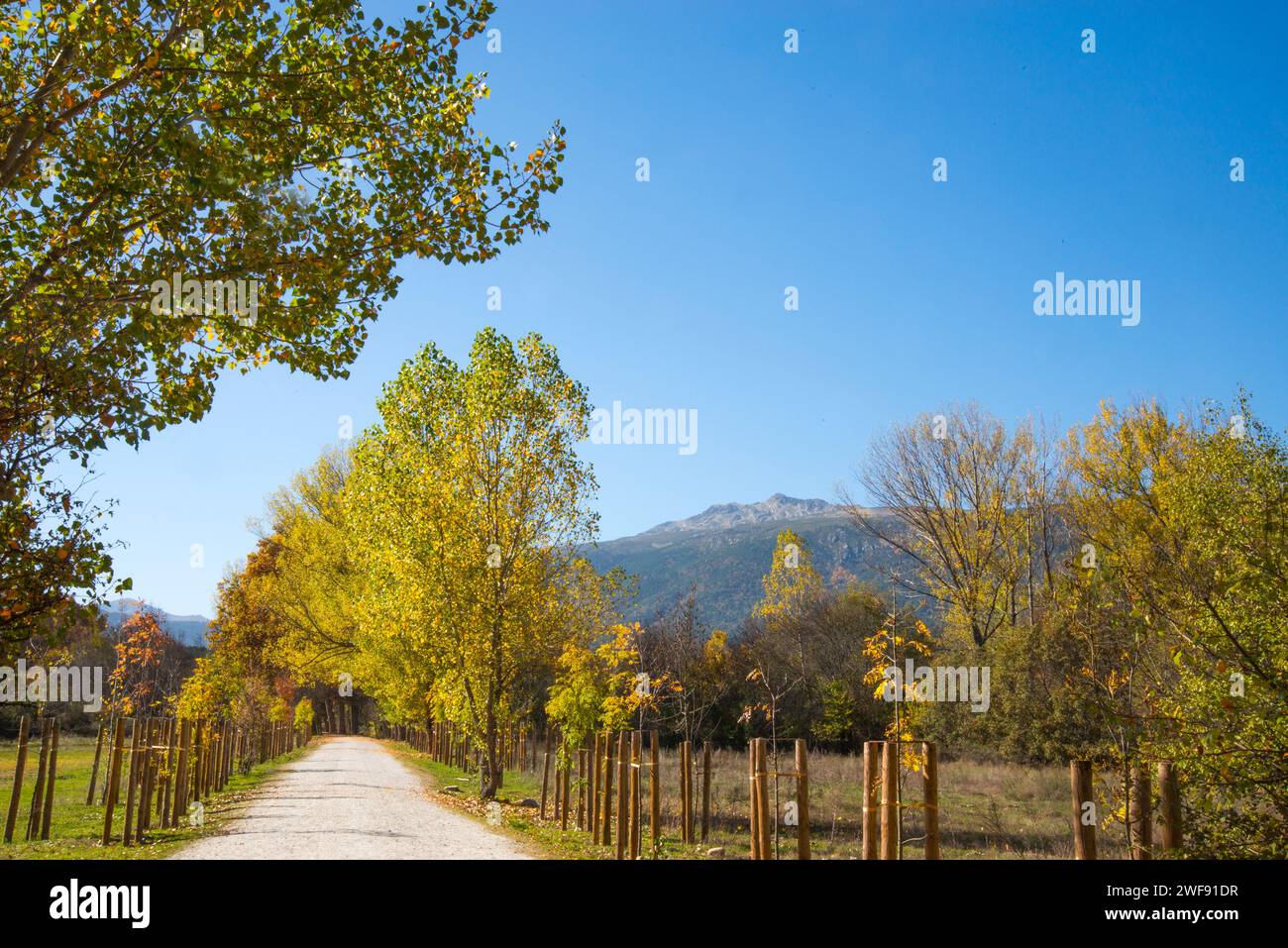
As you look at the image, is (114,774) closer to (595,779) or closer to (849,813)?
(595,779)

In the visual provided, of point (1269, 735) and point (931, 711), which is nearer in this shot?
point (1269, 735)

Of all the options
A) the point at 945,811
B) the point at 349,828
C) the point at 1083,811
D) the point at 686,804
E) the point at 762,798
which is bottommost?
the point at 945,811

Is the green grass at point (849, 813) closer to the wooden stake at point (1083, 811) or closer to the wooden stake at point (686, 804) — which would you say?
the wooden stake at point (686, 804)

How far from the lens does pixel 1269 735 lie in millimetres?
5980

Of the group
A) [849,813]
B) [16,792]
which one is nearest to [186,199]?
[16,792]

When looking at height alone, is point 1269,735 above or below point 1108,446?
below

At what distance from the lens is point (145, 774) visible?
14000 mm

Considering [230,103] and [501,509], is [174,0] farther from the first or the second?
[501,509]

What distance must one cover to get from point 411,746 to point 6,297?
153 feet

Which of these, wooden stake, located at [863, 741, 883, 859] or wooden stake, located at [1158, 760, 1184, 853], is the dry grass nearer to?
wooden stake, located at [863, 741, 883, 859]

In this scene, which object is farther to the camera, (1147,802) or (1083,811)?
(1147,802)

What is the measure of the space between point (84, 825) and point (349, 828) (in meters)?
6.63

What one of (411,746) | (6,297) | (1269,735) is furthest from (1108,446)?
(411,746)

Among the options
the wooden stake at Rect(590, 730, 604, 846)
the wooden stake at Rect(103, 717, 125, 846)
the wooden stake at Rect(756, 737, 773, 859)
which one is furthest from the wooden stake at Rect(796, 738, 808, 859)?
the wooden stake at Rect(103, 717, 125, 846)
